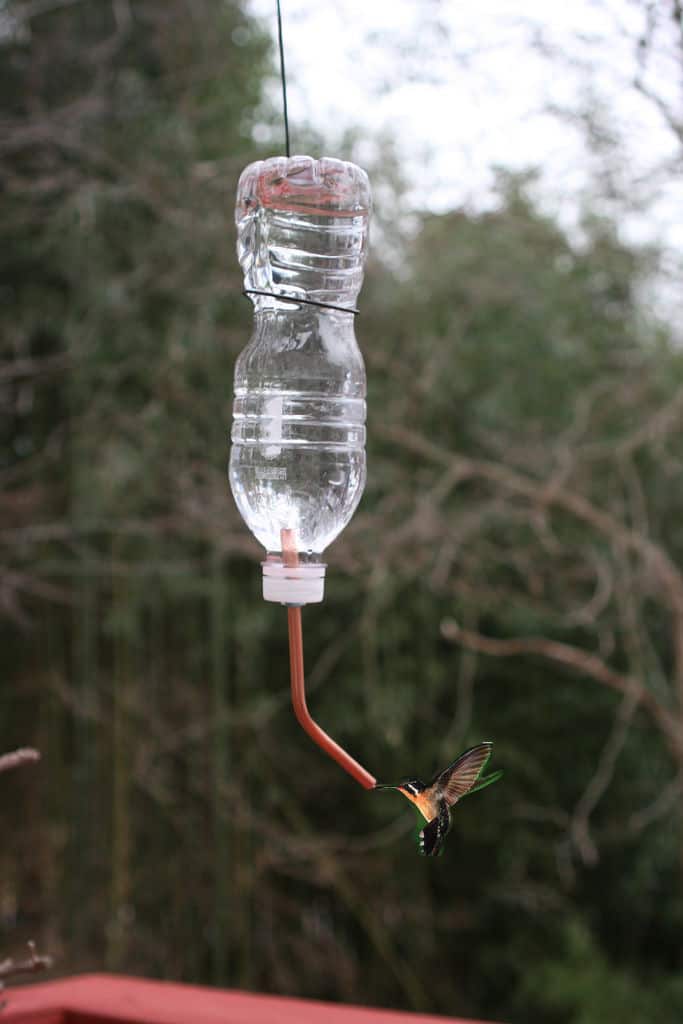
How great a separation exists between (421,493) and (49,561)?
1125mm

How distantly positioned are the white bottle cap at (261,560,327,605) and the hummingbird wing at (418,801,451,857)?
0.13 m

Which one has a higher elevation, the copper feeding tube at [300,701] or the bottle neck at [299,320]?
the bottle neck at [299,320]

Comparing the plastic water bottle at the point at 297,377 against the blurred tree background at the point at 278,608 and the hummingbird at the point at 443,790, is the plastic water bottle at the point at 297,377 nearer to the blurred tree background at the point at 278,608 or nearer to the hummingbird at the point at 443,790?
the hummingbird at the point at 443,790

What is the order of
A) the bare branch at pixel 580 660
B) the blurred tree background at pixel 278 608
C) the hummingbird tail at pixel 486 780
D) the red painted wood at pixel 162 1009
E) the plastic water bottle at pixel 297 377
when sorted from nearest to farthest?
the hummingbird tail at pixel 486 780
the plastic water bottle at pixel 297 377
the red painted wood at pixel 162 1009
the bare branch at pixel 580 660
the blurred tree background at pixel 278 608

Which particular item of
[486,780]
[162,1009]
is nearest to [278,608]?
[162,1009]

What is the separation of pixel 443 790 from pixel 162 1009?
0.38 meters

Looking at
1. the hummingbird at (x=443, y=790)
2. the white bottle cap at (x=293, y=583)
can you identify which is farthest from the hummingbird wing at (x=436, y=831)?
the white bottle cap at (x=293, y=583)

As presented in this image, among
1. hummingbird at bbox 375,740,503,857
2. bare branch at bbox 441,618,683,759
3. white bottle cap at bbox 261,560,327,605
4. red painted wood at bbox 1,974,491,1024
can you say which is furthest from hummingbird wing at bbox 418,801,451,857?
bare branch at bbox 441,618,683,759

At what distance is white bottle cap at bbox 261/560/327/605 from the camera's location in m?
0.60

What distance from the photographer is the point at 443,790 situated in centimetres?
58

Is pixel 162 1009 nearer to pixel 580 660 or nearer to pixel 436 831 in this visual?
pixel 436 831

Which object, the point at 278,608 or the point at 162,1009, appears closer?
the point at 162,1009

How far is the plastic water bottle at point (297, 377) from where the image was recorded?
66cm

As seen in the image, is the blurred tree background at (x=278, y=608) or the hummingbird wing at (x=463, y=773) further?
the blurred tree background at (x=278, y=608)
